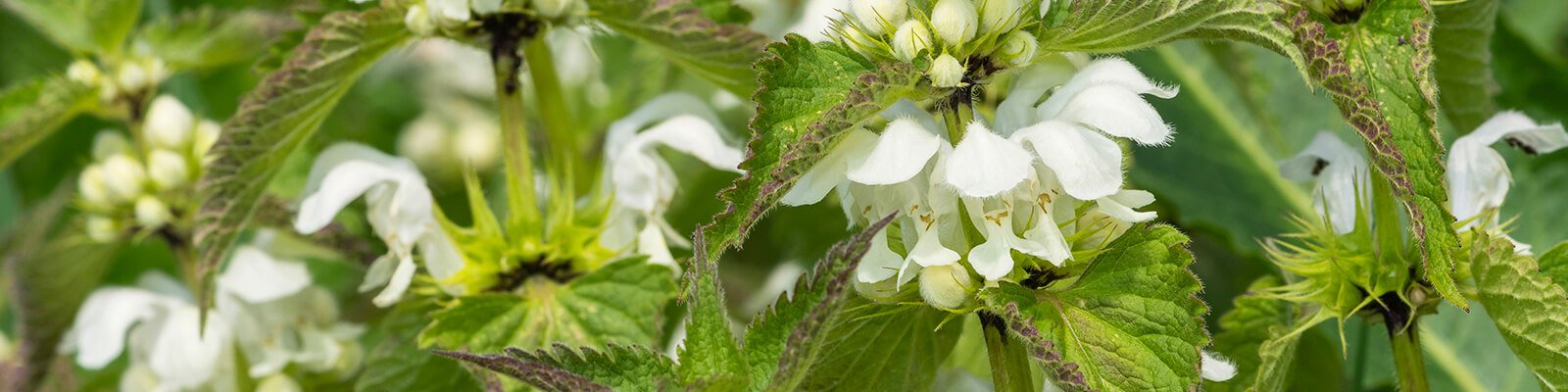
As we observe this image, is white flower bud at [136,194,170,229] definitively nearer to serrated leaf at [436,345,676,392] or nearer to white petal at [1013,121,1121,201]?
serrated leaf at [436,345,676,392]

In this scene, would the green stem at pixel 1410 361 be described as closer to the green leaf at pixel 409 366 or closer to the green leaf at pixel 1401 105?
the green leaf at pixel 1401 105

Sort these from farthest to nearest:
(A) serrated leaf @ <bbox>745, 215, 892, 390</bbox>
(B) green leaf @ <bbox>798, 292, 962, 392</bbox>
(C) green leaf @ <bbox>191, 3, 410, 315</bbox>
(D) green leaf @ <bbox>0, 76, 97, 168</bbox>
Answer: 1. (D) green leaf @ <bbox>0, 76, 97, 168</bbox>
2. (C) green leaf @ <bbox>191, 3, 410, 315</bbox>
3. (B) green leaf @ <bbox>798, 292, 962, 392</bbox>
4. (A) serrated leaf @ <bbox>745, 215, 892, 390</bbox>

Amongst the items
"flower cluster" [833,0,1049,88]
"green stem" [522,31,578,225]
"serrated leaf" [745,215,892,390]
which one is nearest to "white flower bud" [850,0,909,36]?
"flower cluster" [833,0,1049,88]

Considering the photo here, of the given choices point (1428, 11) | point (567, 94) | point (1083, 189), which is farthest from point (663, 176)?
point (567, 94)

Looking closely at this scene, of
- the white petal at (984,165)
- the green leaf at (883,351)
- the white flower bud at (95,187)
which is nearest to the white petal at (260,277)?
the white flower bud at (95,187)

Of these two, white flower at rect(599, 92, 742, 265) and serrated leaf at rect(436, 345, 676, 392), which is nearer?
serrated leaf at rect(436, 345, 676, 392)
